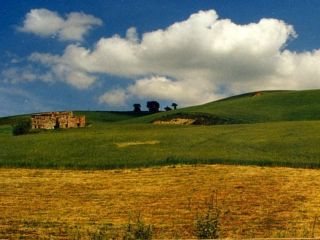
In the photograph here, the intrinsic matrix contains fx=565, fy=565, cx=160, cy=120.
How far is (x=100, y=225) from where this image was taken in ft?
77.9

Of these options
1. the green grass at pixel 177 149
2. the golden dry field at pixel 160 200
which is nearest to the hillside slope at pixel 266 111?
the green grass at pixel 177 149

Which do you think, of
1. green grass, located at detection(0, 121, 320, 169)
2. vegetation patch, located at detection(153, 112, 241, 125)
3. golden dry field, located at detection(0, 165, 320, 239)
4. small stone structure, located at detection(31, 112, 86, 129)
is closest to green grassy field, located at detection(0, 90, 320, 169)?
green grass, located at detection(0, 121, 320, 169)

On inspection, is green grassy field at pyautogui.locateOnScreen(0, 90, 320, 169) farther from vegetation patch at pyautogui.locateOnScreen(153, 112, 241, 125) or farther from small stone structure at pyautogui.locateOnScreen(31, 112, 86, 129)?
small stone structure at pyautogui.locateOnScreen(31, 112, 86, 129)

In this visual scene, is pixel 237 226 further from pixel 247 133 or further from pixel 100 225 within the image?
pixel 247 133

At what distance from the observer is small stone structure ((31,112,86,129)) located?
86625mm

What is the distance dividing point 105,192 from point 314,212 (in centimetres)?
1173

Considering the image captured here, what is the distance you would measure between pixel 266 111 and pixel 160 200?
69715 millimetres

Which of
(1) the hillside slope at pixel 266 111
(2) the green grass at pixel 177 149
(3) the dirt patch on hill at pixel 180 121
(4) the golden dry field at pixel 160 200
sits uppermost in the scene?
(1) the hillside slope at pixel 266 111

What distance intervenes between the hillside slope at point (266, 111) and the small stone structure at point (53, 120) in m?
14.3

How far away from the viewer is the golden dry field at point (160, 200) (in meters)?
23.5

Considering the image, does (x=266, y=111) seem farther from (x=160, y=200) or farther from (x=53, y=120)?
(x=160, y=200)

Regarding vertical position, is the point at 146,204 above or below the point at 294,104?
below

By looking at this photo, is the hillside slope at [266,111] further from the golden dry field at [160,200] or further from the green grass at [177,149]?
the golden dry field at [160,200]

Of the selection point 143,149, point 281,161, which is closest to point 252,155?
point 281,161
